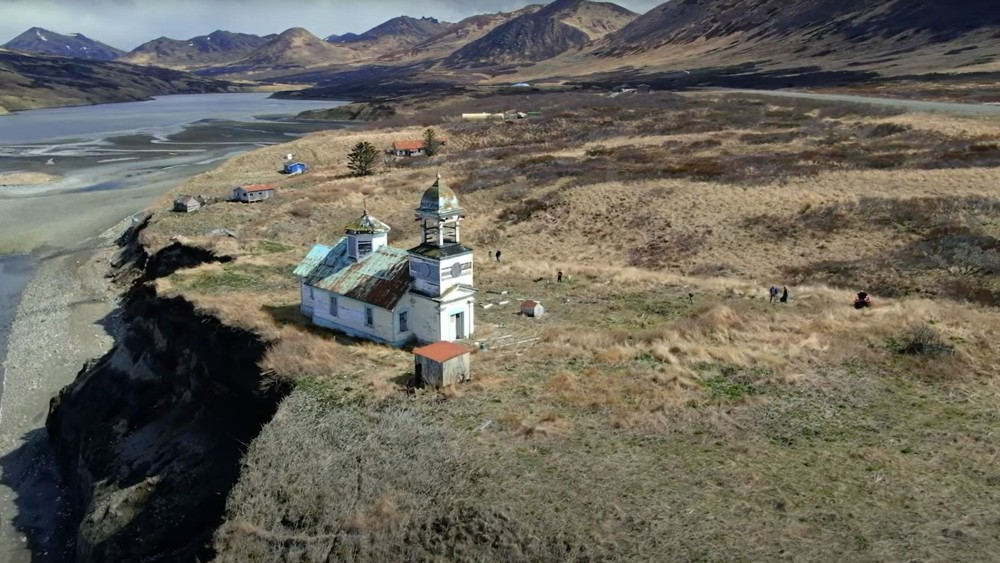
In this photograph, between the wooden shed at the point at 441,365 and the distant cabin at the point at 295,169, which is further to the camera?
the distant cabin at the point at 295,169

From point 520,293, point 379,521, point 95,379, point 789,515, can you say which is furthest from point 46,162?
point 789,515

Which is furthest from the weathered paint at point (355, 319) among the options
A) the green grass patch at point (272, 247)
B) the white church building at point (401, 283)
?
the green grass patch at point (272, 247)

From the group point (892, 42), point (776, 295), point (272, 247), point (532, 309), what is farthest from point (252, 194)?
point (892, 42)

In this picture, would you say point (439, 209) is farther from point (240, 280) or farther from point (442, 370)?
point (240, 280)

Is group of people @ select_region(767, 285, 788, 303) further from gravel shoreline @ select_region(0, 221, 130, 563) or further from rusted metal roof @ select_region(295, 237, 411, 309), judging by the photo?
gravel shoreline @ select_region(0, 221, 130, 563)

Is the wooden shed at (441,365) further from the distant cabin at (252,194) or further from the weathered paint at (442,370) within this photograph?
the distant cabin at (252,194)

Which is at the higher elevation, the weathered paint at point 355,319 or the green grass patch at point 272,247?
the weathered paint at point 355,319

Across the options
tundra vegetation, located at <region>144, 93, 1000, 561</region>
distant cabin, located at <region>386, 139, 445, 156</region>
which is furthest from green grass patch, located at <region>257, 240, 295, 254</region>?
distant cabin, located at <region>386, 139, 445, 156</region>
